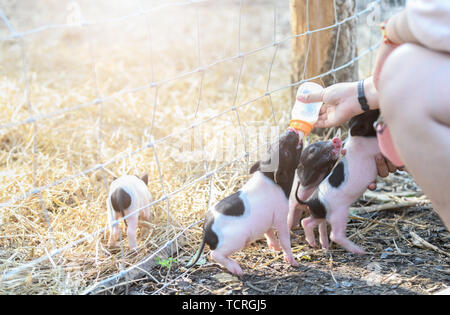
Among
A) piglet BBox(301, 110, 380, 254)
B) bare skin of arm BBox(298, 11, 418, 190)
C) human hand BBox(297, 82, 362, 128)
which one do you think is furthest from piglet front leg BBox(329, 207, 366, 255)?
human hand BBox(297, 82, 362, 128)

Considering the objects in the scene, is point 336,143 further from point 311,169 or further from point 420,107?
point 420,107

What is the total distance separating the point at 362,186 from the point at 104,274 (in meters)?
1.24

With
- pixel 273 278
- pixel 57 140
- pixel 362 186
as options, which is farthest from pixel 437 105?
pixel 57 140

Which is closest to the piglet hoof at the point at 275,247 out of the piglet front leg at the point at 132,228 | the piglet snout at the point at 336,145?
the piglet snout at the point at 336,145

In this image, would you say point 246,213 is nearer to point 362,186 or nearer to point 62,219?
point 362,186

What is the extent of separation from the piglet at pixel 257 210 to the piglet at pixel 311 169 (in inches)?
7.9

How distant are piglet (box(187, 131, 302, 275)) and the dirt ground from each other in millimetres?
80

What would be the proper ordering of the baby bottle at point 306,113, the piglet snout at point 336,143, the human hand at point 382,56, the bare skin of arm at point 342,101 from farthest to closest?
the piglet snout at point 336,143
the baby bottle at point 306,113
the bare skin of arm at point 342,101
the human hand at point 382,56

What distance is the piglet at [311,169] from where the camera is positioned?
2.38 metres

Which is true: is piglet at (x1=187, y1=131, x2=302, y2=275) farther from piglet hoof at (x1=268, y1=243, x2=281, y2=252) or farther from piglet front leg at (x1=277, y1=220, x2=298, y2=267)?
piglet hoof at (x1=268, y1=243, x2=281, y2=252)

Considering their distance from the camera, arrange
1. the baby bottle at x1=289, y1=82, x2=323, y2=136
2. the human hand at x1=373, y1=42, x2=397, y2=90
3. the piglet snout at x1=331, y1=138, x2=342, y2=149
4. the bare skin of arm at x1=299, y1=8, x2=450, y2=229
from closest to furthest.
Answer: the bare skin of arm at x1=299, y1=8, x2=450, y2=229 < the human hand at x1=373, y1=42, x2=397, y2=90 < the baby bottle at x1=289, y1=82, x2=323, y2=136 < the piglet snout at x1=331, y1=138, x2=342, y2=149

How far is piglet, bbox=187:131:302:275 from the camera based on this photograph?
208cm

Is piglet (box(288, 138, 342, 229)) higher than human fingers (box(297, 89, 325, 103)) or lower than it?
lower

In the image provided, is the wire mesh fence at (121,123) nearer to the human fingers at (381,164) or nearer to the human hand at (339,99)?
the human hand at (339,99)
